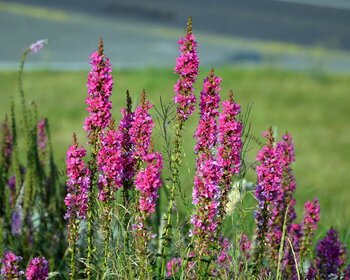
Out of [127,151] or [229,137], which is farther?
[127,151]

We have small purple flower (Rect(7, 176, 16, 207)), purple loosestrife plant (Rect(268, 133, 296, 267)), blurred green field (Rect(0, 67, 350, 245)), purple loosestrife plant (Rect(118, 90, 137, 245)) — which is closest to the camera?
purple loosestrife plant (Rect(118, 90, 137, 245))

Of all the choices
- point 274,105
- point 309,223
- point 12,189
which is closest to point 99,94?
point 309,223

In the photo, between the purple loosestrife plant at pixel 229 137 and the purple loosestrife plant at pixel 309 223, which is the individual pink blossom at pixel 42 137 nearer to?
the purple loosestrife plant at pixel 309 223

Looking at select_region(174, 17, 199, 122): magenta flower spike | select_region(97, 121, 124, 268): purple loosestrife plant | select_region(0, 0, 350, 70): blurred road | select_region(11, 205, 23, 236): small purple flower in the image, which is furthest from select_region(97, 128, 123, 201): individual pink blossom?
select_region(0, 0, 350, 70): blurred road

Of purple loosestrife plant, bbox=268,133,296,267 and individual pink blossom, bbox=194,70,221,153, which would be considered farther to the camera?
purple loosestrife plant, bbox=268,133,296,267

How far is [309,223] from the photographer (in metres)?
3.80

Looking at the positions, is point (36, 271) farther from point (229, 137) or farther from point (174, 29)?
point (174, 29)

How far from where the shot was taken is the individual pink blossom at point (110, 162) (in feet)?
10.3

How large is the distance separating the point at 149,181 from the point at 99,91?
1.16ft

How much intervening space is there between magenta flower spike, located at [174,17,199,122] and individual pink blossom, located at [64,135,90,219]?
1.15 feet

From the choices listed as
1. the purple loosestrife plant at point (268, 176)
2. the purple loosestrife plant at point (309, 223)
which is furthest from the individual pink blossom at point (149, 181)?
the purple loosestrife plant at point (309, 223)

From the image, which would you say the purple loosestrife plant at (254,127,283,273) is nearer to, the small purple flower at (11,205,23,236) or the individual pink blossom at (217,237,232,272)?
the individual pink blossom at (217,237,232,272)

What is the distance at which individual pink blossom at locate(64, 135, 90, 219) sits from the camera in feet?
10.2

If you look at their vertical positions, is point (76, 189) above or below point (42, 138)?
below
